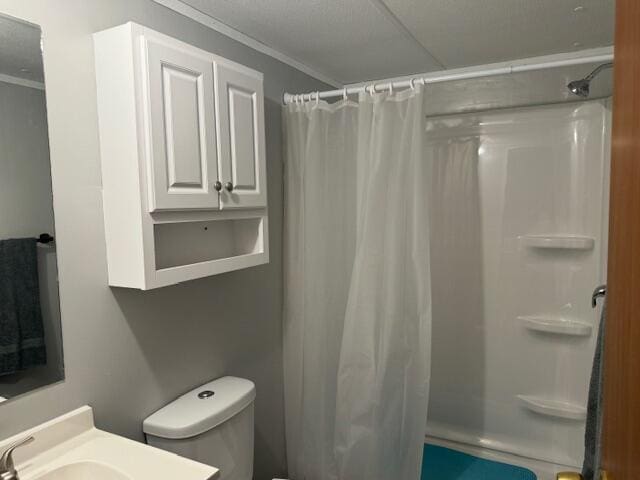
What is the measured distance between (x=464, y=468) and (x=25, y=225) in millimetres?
2386

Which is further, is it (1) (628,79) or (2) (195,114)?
(2) (195,114)

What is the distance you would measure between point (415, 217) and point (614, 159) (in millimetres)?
1157

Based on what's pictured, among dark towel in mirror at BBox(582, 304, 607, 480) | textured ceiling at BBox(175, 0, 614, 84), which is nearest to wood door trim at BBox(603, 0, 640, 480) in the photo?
dark towel in mirror at BBox(582, 304, 607, 480)

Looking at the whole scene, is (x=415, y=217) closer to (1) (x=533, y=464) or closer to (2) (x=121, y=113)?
(2) (x=121, y=113)

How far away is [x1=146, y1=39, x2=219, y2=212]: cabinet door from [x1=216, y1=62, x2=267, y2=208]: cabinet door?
A: 0.05 m

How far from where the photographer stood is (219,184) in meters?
1.48

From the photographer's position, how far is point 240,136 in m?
1.59

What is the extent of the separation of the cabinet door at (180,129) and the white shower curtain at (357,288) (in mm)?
687

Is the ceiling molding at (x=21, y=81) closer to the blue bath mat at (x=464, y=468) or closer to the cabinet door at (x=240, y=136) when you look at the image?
the cabinet door at (x=240, y=136)

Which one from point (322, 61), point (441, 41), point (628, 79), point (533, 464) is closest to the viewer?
point (628, 79)

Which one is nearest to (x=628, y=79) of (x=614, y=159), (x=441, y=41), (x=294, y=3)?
(x=614, y=159)

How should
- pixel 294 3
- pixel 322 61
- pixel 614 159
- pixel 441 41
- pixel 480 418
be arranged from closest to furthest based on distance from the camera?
1. pixel 614 159
2. pixel 294 3
3. pixel 441 41
4. pixel 322 61
5. pixel 480 418

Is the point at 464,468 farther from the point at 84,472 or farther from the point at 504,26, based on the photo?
the point at 504,26

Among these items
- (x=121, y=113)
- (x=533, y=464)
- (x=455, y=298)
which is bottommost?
(x=533, y=464)
